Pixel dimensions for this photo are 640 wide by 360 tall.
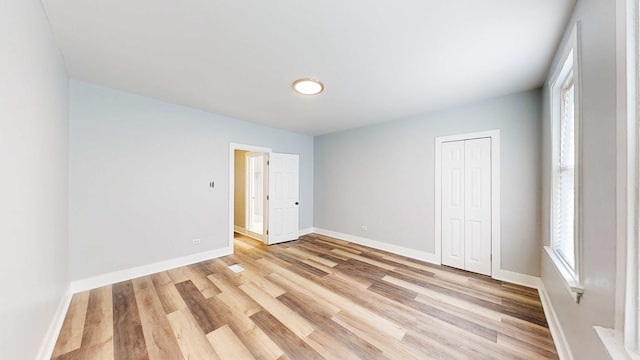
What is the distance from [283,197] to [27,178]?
3.68 metres

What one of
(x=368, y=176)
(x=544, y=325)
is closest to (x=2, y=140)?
(x=544, y=325)

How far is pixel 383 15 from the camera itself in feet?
5.02

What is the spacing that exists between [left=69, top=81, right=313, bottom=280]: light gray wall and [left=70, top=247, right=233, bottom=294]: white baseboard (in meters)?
0.07

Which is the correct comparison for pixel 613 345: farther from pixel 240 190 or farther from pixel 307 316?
pixel 240 190

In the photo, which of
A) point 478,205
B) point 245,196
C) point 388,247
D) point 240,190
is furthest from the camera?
point 240,190

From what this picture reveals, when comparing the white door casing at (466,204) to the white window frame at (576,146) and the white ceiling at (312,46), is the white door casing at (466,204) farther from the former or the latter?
the white window frame at (576,146)

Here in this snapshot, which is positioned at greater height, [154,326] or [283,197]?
[283,197]

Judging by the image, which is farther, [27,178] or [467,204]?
[467,204]

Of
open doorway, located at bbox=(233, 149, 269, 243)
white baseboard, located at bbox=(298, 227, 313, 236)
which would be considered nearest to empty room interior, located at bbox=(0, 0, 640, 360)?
white baseboard, located at bbox=(298, 227, 313, 236)

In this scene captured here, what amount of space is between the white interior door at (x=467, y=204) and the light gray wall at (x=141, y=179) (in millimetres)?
3614

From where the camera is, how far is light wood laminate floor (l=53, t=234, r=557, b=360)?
1.69 meters

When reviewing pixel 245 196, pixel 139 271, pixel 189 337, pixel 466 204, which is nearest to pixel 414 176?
pixel 466 204

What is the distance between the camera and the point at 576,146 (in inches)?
54.9

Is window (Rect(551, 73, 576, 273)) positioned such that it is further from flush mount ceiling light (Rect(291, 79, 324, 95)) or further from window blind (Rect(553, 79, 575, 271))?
flush mount ceiling light (Rect(291, 79, 324, 95))
